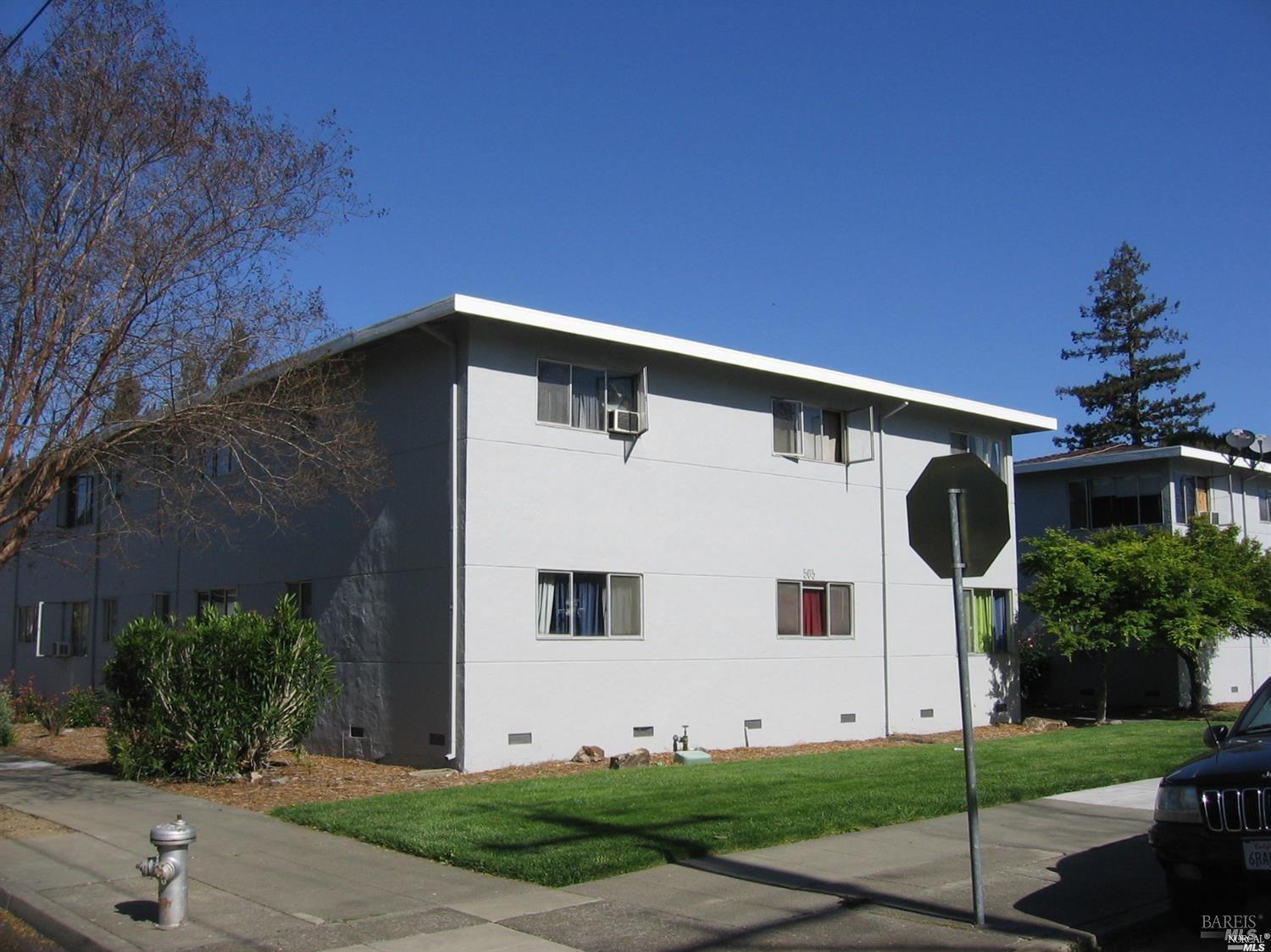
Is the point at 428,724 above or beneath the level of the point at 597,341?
beneath

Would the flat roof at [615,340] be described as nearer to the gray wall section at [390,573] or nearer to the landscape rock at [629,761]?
the gray wall section at [390,573]

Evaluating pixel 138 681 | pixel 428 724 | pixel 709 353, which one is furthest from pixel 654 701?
pixel 138 681

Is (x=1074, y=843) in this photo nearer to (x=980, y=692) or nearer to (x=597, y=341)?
(x=597, y=341)

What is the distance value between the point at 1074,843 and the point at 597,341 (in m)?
9.65

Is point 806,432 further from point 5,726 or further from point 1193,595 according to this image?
point 5,726

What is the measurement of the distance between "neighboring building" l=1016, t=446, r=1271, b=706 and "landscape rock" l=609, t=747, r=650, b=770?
17.5m

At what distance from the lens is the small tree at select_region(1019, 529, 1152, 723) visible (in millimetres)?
23609

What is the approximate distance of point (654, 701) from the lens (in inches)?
696

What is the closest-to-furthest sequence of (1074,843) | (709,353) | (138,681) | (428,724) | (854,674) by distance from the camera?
(1074,843) < (138,681) < (428,724) < (709,353) < (854,674)

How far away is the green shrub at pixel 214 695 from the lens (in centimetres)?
1425

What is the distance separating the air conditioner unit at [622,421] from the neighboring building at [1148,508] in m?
17.1

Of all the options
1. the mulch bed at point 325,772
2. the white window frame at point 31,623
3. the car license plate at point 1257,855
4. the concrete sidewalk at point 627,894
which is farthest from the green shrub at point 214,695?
the white window frame at point 31,623

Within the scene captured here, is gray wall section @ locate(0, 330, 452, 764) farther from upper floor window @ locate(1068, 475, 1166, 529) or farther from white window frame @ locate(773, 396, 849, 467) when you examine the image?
upper floor window @ locate(1068, 475, 1166, 529)

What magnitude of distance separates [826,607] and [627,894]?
1269 cm
